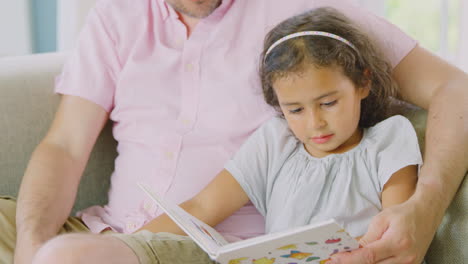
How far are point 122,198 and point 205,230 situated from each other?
44cm

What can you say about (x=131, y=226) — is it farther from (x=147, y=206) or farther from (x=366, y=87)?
(x=366, y=87)

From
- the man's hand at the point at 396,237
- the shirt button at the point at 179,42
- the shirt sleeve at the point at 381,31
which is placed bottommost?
the man's hand at the point at 396,237

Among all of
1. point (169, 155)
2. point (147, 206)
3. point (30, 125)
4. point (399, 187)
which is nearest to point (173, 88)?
point (169, 155)

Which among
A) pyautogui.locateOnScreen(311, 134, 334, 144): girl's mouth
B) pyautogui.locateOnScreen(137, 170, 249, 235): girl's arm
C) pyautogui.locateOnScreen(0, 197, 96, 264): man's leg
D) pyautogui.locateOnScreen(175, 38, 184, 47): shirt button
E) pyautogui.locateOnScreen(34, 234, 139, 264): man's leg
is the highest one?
pyautogui.locateOnScreen(175, 38, 184, 47): shirt button

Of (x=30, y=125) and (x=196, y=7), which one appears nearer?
(x=196, y=7)

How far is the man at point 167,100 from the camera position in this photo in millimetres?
1509

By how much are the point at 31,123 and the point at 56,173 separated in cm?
21

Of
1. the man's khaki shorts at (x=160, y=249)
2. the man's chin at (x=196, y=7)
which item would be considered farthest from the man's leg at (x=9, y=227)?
the man's chin at (x=196, y=7)

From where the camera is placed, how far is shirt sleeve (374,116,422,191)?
134cm

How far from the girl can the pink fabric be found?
0.24 ft

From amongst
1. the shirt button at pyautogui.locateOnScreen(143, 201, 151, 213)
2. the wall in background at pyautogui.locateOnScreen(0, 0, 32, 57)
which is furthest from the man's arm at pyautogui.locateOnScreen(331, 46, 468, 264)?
the wall in background at pyautogui.locateOnScreen(0, 0, 32, 57)

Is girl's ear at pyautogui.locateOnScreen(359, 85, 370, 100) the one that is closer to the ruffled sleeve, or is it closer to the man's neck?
the ruffled sleeve

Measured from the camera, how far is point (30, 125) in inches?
67.6

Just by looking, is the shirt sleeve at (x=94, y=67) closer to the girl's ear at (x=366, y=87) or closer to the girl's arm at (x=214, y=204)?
the girl's arm at (x=214, y=204)
